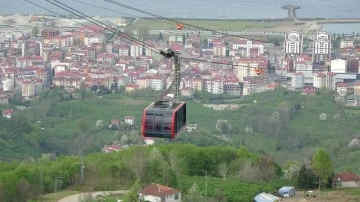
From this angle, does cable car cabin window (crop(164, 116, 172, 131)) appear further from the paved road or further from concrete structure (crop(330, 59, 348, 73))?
concrete structure (crop(330, 59, 348, 73))

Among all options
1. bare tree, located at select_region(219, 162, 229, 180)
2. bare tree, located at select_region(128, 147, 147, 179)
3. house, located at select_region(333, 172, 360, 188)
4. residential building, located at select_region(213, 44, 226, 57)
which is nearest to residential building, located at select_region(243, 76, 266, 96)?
residential building, located at select_region(213, 44, 226, 57)

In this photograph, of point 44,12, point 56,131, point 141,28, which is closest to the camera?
point 56,131

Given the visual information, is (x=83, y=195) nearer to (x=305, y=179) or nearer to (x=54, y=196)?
(x=54, y=196)

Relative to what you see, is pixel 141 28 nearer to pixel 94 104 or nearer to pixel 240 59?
pixel 240 59

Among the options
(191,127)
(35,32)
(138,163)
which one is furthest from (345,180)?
(35,32)

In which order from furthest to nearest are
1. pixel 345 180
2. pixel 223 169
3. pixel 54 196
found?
pixel 223 169
pixel 345 180
pixel 54 196

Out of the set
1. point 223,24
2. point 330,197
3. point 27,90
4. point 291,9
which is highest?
point 291,9

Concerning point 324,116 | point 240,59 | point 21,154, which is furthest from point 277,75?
point 21,154
